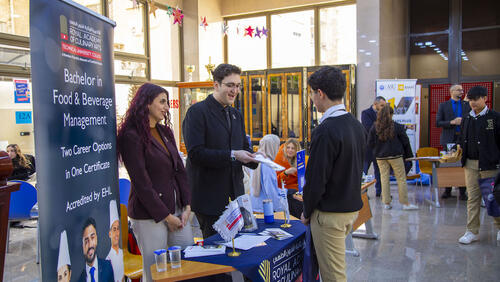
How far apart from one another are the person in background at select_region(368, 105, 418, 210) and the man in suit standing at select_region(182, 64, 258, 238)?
3894 mm

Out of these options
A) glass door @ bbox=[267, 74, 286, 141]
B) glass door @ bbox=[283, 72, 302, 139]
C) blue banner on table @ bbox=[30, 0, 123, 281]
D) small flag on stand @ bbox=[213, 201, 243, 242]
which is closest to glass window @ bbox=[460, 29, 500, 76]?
glass door @ bbox=[283, 72, 302, 139]

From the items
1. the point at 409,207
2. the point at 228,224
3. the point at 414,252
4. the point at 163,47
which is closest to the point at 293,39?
the point at 163,47

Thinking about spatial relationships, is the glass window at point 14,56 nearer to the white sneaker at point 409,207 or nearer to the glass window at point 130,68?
the glass window at point 130,68

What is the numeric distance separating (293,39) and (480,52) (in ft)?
15.1

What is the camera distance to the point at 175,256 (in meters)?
2.16

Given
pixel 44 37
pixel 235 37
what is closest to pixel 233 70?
pixel 44 37

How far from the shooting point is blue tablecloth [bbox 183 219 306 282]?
2.20m

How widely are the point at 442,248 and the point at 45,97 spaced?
4342 millimetres

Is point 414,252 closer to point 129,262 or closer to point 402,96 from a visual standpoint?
point 129,262

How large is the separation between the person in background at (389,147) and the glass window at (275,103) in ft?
11.9

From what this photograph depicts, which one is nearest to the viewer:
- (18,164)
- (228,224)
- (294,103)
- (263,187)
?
(228,224)

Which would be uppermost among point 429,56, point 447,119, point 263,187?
point 429,56

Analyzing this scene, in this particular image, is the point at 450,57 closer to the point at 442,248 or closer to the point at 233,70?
the point at 442,248

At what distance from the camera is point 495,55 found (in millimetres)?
9953
